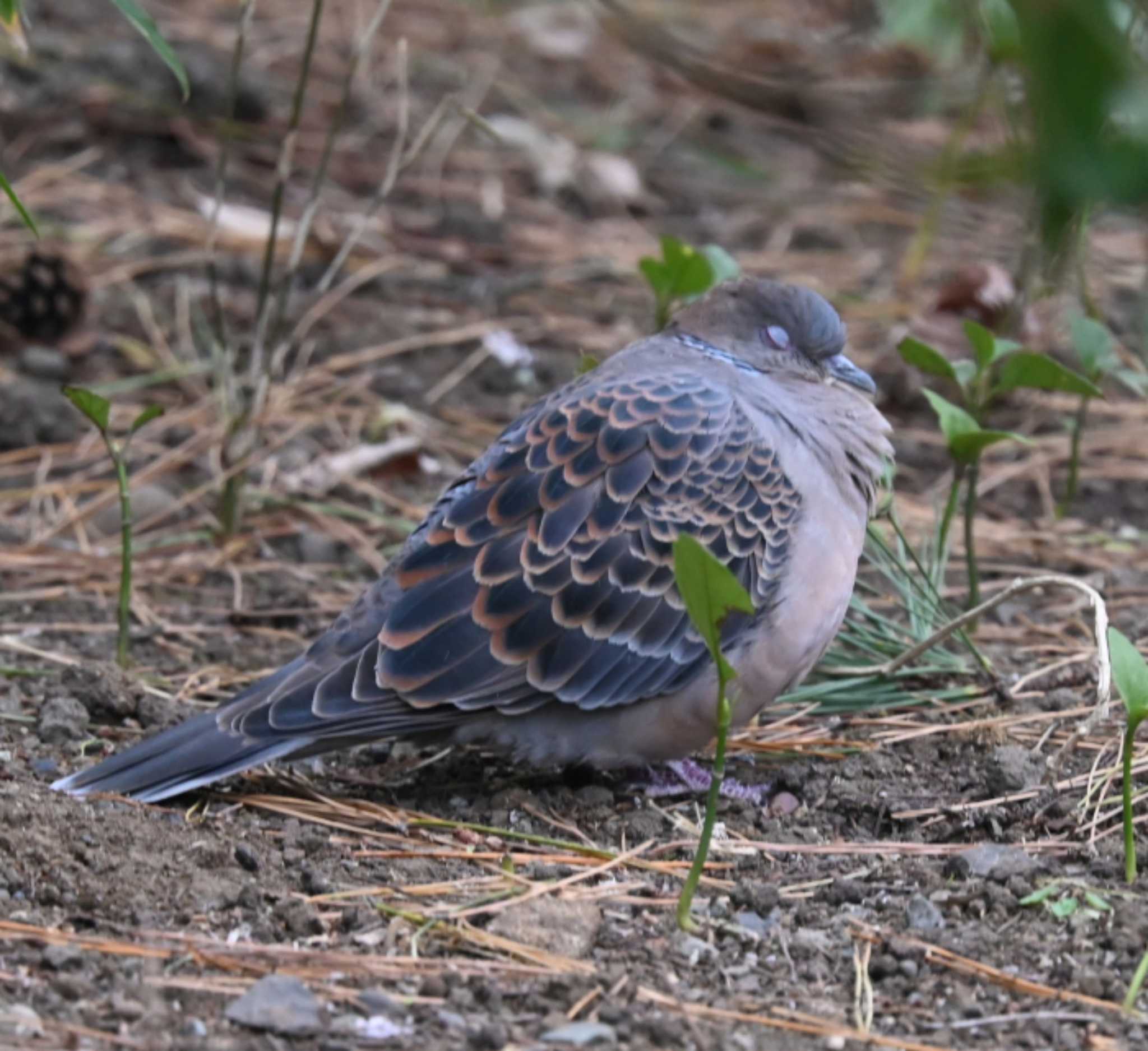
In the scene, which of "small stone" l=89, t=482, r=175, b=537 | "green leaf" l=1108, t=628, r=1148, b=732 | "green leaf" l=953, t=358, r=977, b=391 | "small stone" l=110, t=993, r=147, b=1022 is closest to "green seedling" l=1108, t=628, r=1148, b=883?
"green leaf" l=1108, t=628, r=1148, b=732

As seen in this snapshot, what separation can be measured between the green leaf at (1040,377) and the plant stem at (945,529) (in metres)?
0.21

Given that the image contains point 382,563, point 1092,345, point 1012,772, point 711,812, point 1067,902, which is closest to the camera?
point 711,812

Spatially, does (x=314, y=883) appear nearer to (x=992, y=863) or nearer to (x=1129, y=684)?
(x=992, y=863)

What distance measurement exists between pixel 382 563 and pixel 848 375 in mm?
1367

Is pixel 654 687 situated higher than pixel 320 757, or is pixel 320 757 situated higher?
pixel 654 687

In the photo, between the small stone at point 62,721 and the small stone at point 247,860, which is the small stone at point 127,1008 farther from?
the small stone at point 62,721

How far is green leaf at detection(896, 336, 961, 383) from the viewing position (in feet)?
11.9

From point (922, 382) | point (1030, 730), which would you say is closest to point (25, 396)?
point (922, 382)

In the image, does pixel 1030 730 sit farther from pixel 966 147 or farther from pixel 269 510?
pixel 966 147

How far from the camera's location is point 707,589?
89.3 inches

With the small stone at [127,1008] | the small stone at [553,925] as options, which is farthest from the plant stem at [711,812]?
the small stone at [127,1008]

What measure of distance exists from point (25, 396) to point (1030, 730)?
3.22m

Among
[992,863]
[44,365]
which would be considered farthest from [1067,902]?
[44,365]

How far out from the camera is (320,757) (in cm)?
347
